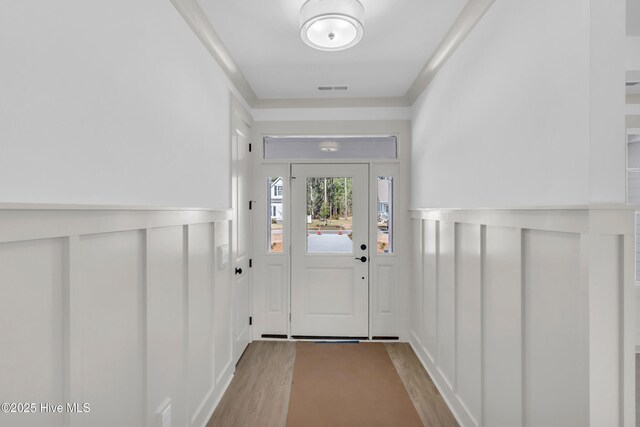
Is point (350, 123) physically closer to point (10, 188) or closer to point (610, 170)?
point (610, 170)

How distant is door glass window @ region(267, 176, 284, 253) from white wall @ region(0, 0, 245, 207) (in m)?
1.65

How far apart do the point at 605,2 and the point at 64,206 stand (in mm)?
1867

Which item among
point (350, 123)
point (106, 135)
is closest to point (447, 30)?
point (350, 123)

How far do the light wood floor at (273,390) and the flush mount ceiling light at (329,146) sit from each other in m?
2.18

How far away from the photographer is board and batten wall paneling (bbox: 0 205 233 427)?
890mm

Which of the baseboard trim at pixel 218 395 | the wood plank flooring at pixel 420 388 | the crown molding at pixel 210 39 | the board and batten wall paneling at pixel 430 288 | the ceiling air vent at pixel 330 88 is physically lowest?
the wood plank flooring at pixel 420 388

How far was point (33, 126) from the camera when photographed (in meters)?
0.94

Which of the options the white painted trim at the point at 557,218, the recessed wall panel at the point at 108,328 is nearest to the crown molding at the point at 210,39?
the recessed wall panel at the point at 108,328

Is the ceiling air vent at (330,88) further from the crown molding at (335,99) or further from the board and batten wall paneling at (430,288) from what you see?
the board and batten wall paneling at (430,288)

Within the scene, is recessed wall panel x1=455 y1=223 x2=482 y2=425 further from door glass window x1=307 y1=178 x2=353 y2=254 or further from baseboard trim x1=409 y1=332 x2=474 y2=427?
door glass window x1=307 y1=178 x2=353 y2=254

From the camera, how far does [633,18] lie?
2.18m

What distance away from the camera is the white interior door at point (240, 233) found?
10.0 ft

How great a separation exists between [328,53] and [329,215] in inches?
68.4

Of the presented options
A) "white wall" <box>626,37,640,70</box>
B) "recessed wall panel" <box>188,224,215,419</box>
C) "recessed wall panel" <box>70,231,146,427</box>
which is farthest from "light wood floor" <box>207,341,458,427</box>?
"white wall" <box>626,37,640,70</box>
